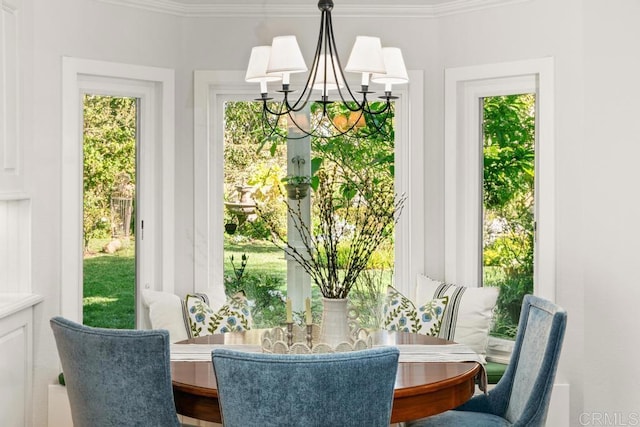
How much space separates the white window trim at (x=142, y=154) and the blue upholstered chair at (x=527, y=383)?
1832 mm

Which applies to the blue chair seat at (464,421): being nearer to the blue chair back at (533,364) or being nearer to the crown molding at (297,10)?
the blue chair back at (533,364)

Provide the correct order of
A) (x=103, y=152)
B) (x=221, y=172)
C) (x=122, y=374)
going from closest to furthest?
(x=122, y=374) → (x=103, y=152) → (x=221, y=172)

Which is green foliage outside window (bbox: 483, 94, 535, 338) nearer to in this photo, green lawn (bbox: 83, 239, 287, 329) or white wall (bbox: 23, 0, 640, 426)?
white wall (bbox: 23, 0, 640, 426)

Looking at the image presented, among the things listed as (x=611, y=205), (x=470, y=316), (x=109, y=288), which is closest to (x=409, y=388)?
(x=470, y=316)

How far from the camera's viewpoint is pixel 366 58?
106 inches

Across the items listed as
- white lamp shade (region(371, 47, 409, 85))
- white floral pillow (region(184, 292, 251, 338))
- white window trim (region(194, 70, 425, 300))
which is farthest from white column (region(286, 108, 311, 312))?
white lamp shade (region(371, 47, 409, 85))

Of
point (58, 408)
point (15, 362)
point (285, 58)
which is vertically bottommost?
point (58, 408)

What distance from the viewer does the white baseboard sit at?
3.41 metres

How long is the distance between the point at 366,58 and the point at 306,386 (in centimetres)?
136

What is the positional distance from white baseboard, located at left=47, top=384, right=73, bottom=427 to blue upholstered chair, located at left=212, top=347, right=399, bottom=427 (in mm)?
1853

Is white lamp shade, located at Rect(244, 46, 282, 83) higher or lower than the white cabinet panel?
higher

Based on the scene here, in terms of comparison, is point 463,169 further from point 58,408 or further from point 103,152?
point 58,408

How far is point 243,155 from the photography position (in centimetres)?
422

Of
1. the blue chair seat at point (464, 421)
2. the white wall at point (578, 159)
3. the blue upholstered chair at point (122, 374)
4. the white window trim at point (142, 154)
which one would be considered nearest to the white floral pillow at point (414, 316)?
the white wall at point (578, 159)
